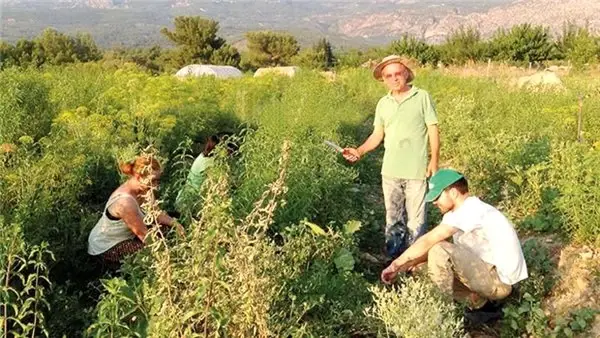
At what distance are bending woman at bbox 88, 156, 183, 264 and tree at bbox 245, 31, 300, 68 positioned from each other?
4317 centimetres

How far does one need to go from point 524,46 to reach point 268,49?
1910 cm

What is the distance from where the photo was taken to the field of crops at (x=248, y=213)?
114 inches

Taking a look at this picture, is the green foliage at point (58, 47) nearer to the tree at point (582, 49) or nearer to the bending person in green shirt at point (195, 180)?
the tree at point (582, 49)

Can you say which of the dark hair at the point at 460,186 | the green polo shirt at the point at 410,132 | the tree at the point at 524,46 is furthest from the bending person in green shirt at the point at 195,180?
the tree at the point at 524,46

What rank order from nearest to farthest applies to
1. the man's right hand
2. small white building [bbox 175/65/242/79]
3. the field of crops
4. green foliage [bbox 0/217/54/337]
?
green foliage [bbox 0/217/54/337] → the field of crops → the man's right hand → small white building [bbox 175/65/242/79]

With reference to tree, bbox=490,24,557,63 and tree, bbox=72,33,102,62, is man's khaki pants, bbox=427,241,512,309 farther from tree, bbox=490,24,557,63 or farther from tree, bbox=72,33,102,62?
tree, bbox=72,33,102,62

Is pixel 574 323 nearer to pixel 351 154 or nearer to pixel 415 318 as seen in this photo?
pixel 415 318

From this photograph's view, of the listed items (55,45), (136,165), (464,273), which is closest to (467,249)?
(464,273)

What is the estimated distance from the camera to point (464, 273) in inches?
164

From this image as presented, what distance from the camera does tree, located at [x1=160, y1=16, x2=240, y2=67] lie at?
44281 mm

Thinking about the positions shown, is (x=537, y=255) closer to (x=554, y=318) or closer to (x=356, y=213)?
(x=554, y=318)

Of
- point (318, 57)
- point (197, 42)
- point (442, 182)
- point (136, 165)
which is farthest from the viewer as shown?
point (197, 42)

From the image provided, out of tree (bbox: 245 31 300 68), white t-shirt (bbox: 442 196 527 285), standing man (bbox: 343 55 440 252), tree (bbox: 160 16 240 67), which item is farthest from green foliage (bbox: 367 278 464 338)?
tree (bbox: 245 31 300 68)

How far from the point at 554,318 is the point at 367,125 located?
26.4ft
